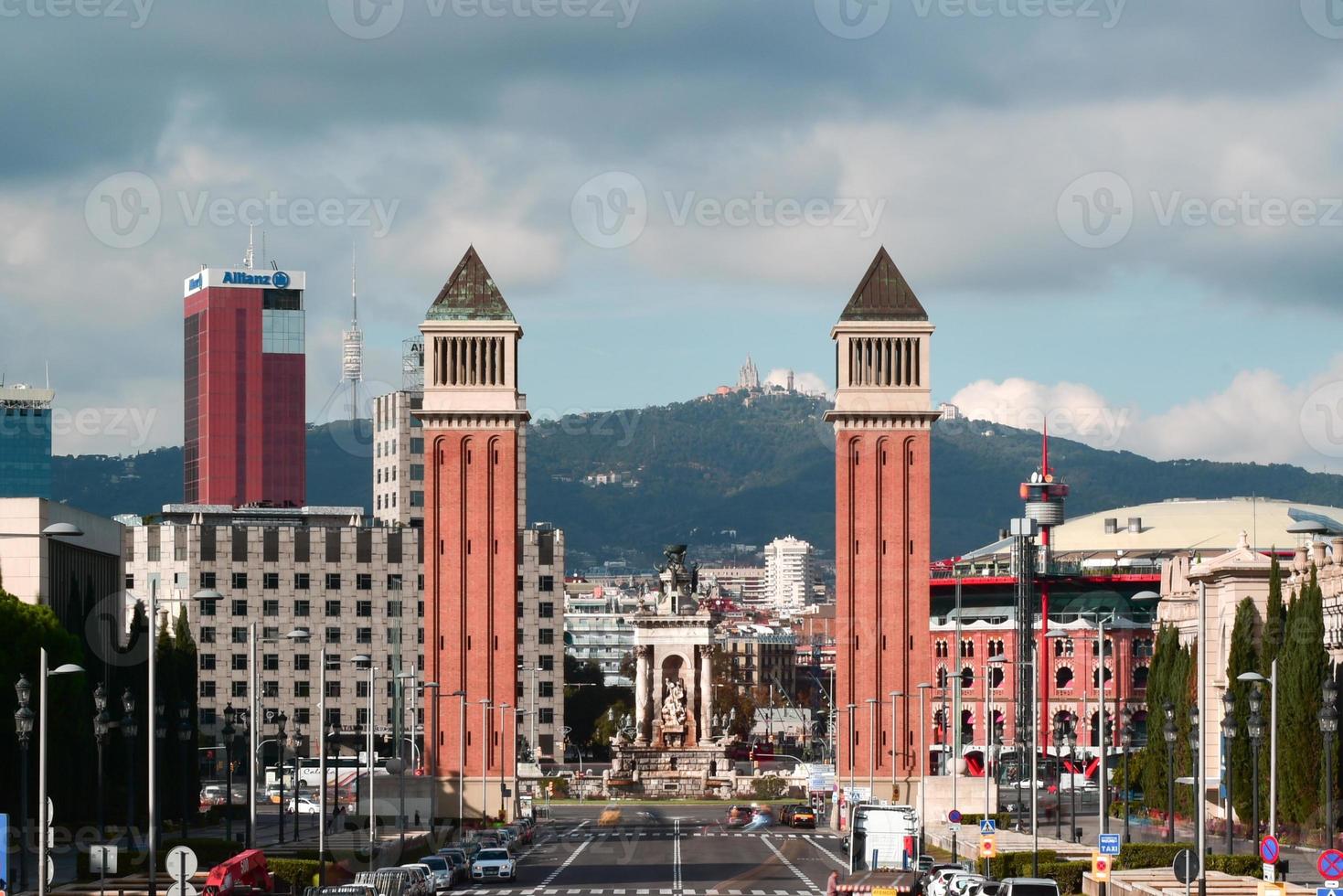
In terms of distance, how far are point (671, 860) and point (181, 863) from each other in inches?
1546

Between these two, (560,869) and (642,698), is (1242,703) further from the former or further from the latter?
(642,698)

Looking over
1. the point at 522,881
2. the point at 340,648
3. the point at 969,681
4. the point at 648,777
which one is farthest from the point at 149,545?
the point at 522,881

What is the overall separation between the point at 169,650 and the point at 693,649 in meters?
87.7

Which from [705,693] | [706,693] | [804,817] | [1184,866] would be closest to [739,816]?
[804,817]

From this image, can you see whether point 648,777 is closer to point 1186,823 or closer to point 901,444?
point 901,444

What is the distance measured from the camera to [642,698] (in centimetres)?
18038

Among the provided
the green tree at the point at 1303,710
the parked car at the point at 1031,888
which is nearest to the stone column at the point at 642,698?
the green tree at the point at 1303,710

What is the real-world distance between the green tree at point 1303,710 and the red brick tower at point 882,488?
4313 cm

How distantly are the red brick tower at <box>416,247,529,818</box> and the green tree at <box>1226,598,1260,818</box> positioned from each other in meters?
47.7

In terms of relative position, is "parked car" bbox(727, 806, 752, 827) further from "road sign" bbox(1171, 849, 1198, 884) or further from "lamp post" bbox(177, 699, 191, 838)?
"road sign" bbox(1171, 849, 1198, 884)

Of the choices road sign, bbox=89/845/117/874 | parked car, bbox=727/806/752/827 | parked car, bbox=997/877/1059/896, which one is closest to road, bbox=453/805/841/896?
parked car, bbox=727/806/752/827

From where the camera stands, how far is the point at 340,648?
7259 inches

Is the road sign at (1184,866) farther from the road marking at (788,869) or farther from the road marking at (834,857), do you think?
the road marking at (834,857)

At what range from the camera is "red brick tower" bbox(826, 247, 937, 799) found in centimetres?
12344
